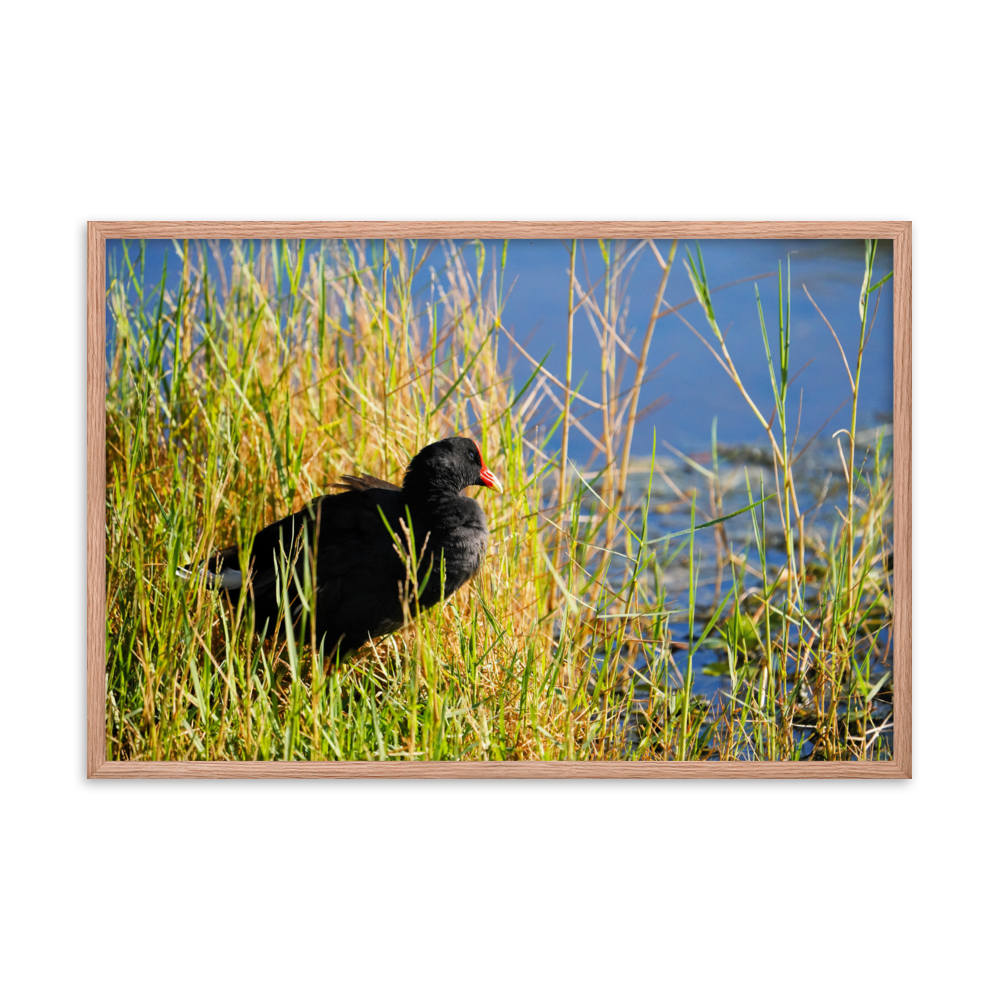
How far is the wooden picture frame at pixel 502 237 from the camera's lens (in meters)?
2.26

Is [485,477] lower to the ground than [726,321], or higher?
lower

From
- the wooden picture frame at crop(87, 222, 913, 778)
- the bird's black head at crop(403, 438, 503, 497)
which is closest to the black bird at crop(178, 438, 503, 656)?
the bird's black head at crop(403, 438, 503, 497)

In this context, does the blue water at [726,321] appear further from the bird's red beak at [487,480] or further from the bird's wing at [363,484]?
the bird's wing at [363,484]

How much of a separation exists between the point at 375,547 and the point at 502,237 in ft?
3.04

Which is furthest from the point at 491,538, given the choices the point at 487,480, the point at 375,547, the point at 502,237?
the point at 502,237

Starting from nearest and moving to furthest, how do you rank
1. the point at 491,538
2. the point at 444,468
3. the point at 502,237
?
the point at 502,237 < the point at 444,468 < the point at 491,538

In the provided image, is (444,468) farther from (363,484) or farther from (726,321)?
(726,321)

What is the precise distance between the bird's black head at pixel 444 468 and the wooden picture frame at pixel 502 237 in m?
0.57

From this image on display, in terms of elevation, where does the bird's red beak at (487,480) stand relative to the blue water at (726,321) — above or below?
below

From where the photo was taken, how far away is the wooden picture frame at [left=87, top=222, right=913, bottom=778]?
7.42 ft

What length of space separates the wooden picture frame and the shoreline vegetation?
42mm

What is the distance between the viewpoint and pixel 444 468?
242 centimetres

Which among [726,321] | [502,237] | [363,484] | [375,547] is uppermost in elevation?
[502,237]

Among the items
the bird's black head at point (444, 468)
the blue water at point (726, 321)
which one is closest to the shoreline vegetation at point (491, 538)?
the blue water at point (726, 321)
